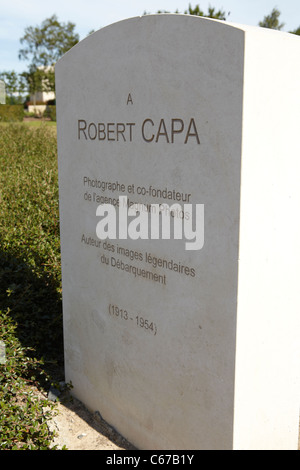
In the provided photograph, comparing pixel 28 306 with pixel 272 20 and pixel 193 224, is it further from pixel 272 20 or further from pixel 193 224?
pixel 272 20

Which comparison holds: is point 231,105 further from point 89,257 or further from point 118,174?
point 89,257

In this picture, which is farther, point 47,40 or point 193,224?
point 47,40

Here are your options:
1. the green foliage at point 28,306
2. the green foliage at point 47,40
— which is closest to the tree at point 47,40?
the green foliage at point 47,40

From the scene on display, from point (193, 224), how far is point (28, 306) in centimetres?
210

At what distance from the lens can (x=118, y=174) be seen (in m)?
2.81

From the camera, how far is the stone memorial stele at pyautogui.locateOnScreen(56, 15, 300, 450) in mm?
2072

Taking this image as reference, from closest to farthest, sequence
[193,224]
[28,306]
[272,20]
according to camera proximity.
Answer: [193,224]
[28,306]
[272,20]

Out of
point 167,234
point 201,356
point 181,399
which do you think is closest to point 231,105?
point 167,234

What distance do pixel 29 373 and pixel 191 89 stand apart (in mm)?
2358

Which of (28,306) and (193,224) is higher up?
(193,224)

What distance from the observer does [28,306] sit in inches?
154

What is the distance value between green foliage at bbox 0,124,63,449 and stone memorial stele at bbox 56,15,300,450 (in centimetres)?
58

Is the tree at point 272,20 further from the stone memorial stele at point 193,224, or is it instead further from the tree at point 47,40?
the stone memorial stele at point 193,224

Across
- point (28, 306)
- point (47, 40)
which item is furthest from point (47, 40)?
point (28, 306)
